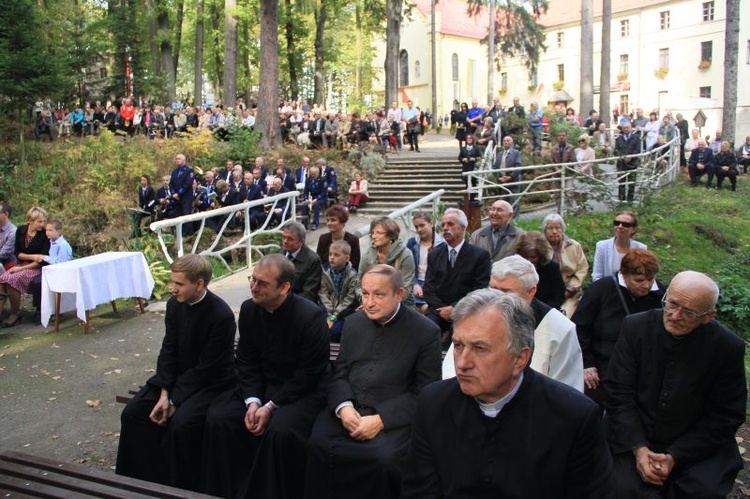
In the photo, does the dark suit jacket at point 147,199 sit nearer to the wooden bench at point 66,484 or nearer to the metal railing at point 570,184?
the metal railing at point 570,184

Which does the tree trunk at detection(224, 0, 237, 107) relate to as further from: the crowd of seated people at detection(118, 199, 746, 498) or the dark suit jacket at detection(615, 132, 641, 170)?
the crowd of seated people at detection(118, 199, 746, 498)

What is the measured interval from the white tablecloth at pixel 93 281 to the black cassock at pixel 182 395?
3738 mm

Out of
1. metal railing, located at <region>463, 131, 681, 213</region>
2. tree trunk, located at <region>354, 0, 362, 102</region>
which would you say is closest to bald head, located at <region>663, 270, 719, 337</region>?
metal railing, located at <region>463, 131, 681, 213</region>

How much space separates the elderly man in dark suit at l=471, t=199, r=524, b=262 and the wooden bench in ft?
13.9

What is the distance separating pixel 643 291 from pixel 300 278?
326 cm

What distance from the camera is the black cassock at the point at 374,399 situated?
3.66 meters

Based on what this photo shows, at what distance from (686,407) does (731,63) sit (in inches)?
865

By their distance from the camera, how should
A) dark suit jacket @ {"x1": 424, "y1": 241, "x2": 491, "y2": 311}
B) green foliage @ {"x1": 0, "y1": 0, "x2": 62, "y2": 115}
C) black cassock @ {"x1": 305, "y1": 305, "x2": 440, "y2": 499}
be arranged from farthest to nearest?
green foliage @ {"x1": 0, "y1": 0, "x2": 62, "y2": 115} → dark suit jacket @ {"x1": 424, "y1": 241, "x2": 491, "y2": 311} → black cassock @ {"x1": 305, "y1": 305, "x2": 440, "y2": 499}

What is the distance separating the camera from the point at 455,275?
5941 millimetres

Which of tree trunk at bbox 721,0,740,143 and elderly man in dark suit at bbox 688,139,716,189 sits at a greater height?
tree trunk at bbox 721,0,740,143

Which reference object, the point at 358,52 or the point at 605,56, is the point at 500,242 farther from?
the point at 358,52

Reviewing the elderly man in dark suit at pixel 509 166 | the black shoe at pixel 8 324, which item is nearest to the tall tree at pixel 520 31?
the elderly man in dark suit at pixel 509 166

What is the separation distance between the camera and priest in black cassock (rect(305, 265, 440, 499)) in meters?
3.67

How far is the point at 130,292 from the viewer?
27.7 ft
